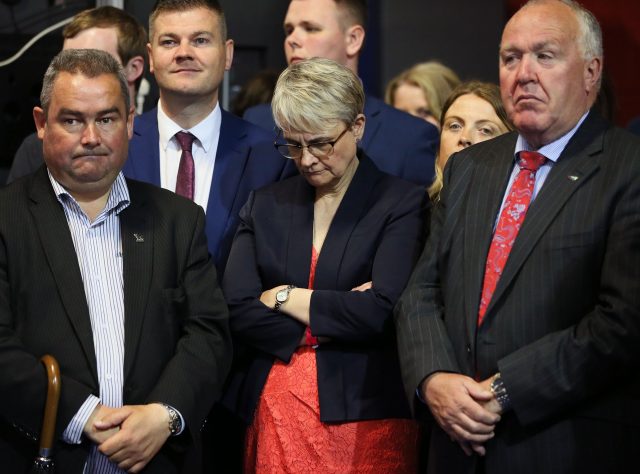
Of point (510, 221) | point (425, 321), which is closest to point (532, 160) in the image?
point (510, 221)

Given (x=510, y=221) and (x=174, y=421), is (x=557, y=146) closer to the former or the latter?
(x=510, y=221)

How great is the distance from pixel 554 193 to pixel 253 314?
36.5 inches

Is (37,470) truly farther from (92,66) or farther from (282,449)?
(92,66)

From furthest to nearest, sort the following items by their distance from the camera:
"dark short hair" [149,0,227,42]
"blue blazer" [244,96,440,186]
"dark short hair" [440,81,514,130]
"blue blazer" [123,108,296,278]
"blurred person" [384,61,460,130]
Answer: "blurred person" [384,61,460,130] → "blue blazer" [244,96,440,186] → "dark short hair" [149,0,227,42] → "dark short hair" [440,81,514,130] → "blue blazer" [123,108,296,278]

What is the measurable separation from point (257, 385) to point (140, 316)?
1.52ft

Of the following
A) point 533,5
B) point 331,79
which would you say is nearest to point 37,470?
point 331,79

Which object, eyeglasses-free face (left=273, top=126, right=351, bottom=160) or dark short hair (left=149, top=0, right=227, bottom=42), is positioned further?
dark short hair (left=149, top=0, right=227, bottom=42)

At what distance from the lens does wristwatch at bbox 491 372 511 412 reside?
2566 mm

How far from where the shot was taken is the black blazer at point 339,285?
2.98 m

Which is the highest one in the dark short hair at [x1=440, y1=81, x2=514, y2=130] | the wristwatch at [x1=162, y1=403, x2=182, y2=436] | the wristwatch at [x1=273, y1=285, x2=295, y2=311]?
the dark short hair at [x1=440, y1=81, x2=514, y2=130]

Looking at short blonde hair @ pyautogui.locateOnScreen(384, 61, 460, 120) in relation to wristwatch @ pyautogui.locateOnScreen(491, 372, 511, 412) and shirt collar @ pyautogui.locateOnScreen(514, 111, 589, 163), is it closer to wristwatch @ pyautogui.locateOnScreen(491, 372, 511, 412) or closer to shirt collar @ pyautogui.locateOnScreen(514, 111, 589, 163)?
shirt collar @ pyautogui.locateOnScreen(514, 111, 589, 163)

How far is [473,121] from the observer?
11.5ft

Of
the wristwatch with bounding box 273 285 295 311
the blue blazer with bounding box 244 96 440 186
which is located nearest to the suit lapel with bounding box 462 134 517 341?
the wristwatch with bounding box 273 285 295 311

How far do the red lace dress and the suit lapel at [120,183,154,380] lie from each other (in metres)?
0.47
